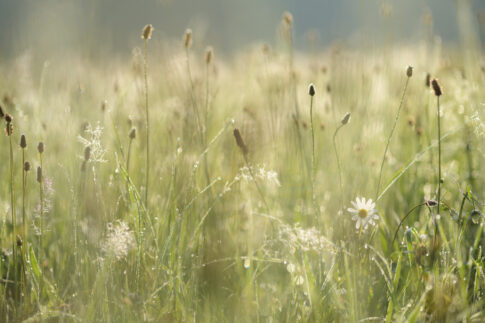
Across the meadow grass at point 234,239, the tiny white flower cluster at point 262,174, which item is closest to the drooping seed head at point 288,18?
the meadow grass at point 234,239

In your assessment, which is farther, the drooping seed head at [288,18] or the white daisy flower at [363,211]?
the drooping seed head at [288,18]

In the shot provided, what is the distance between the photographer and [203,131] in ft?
5.47

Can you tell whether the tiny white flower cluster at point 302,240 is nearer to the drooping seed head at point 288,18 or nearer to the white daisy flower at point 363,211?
the white daisy flower at point 363,211

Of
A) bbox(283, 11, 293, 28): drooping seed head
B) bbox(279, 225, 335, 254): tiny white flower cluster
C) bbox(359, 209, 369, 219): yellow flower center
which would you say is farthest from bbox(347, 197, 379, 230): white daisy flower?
bbox(283, 11, 293, 28): drooping seed head

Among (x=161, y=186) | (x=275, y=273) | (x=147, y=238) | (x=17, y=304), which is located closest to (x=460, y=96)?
(x=275, y=273)

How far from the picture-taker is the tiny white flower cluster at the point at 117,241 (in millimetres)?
1134

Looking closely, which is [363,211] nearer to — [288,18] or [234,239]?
[234,239]

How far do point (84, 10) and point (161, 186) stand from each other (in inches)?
55.0

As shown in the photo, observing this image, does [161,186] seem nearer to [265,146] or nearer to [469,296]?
[265,146]

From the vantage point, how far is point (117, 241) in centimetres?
114

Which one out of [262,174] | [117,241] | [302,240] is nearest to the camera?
[117,241]

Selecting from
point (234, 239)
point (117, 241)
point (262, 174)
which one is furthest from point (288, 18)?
point (117, 241)

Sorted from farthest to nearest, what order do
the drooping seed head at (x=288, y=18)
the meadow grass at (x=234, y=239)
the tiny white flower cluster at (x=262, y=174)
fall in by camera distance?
the drooping seed head at (x=288, y=18) < the tiny white flower cluster at (x=262, y=174) < the meadow grass at (x=234, y=239)

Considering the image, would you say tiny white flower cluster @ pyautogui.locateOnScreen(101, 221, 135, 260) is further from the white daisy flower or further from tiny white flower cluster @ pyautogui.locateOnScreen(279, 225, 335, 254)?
the white daisy flower
